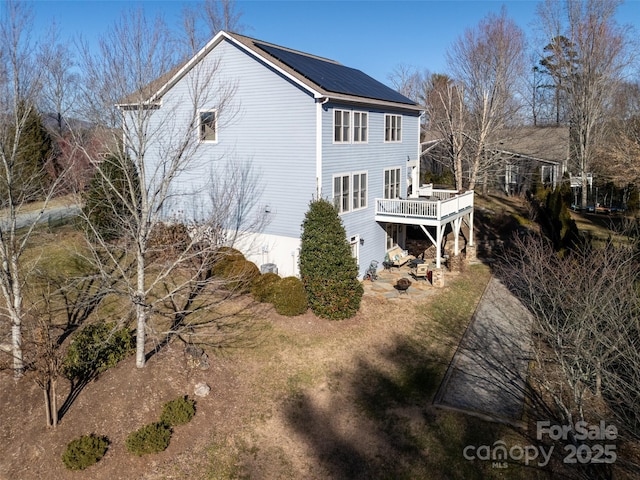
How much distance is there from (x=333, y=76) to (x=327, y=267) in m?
9.67

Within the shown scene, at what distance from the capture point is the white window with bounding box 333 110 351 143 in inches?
764

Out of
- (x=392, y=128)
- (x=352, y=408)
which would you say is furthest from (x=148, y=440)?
(x=392, y=128)

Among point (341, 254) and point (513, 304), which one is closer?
point (341, 254)

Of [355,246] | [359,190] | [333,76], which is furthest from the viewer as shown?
[333,76]

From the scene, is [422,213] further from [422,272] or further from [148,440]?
[148,440]

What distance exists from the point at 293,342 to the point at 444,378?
4.96 meters

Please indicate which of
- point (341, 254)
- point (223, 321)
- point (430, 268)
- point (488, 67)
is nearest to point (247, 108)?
point (341, 254)

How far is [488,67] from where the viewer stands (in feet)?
121

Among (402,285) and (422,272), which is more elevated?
(422,272)

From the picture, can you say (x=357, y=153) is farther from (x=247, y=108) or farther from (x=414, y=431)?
(x=414, y=431)

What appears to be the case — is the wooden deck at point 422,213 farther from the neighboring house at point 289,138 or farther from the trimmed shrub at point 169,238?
the trimmed shrub at point 169,238

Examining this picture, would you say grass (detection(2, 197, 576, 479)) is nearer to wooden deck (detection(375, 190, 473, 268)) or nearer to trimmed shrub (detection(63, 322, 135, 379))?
trimmed shrub (detection(63, 322, 135, 379))

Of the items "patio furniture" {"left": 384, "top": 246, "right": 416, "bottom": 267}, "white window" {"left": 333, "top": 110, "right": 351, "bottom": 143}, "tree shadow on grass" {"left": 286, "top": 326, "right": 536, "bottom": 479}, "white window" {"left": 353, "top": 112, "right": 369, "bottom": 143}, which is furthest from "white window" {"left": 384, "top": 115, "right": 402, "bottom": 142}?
"tree shadow on grass" {"left": 286, "top": 326, "right": 536, "bottom": 479}

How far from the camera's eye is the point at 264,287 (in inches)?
714
